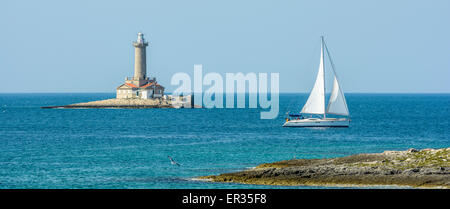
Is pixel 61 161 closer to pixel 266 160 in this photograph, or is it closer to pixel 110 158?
pixel 110 158

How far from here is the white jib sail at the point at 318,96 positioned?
2827 inches

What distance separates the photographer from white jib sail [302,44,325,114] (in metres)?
71.8

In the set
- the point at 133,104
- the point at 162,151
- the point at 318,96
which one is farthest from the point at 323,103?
the point at 133,104

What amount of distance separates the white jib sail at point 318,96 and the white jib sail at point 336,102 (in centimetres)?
98

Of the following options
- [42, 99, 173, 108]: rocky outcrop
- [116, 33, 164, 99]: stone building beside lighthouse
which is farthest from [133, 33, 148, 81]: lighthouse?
[42, 99, 173, 108]: rocky outcrop

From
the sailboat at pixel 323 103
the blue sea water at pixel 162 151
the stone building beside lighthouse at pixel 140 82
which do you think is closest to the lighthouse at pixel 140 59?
the stone building beside lighthouse at pixel 140 82

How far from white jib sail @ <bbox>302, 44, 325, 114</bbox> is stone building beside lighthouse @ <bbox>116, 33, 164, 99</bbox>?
7716 centimetres

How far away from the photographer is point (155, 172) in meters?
35.2

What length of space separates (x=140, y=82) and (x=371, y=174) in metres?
120

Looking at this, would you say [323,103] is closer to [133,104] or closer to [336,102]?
[336,102]

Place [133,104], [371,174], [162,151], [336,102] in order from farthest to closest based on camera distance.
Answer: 1. [133,104]
2. [336,102]
3. [162,151]
4. [371,174]

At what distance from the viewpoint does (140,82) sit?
5738 inches

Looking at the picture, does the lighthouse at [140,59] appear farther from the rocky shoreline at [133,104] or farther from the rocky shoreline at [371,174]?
the rocky shoreline at [371,174]
